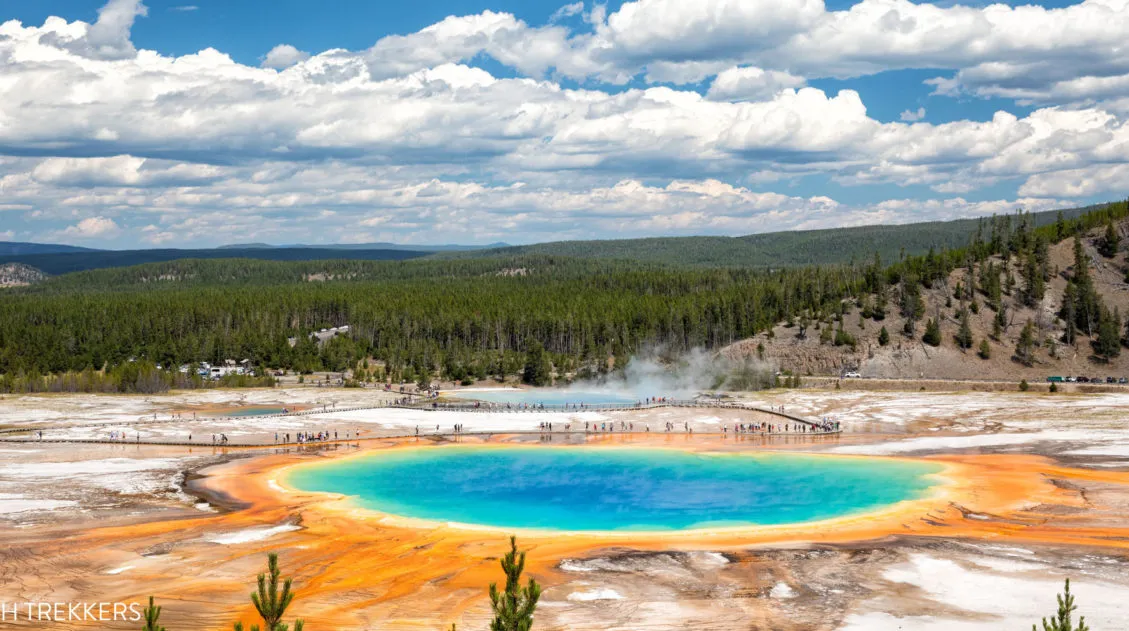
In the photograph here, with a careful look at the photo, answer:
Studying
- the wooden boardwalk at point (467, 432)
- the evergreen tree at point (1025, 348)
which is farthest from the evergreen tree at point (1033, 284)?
the wooden boardwalk at point (467, 432)

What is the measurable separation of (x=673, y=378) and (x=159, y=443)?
5309 cm

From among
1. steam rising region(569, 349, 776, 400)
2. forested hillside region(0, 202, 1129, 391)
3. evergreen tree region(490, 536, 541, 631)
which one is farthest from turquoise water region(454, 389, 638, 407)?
evergreen tree region(490, 536, 541, 631)

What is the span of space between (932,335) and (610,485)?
210 ft

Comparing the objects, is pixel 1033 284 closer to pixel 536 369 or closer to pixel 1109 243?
pixel 1109 243

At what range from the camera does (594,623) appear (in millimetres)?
26844

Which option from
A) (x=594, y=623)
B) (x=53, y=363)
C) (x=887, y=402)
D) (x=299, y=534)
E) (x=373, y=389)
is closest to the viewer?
(x=594, y=623)

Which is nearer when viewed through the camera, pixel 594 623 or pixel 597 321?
pixel 594 623

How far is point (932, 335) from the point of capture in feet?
331

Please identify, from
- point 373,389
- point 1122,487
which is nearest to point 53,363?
point 373,389

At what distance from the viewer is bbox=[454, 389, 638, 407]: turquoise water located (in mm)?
85750

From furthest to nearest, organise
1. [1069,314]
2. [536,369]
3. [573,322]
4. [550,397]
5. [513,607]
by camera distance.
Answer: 1. [573,322]
2. [1069,314]
3. [536,369]
4. [550,397]
5. [513,607]

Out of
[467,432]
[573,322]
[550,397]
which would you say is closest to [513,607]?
[467,432]

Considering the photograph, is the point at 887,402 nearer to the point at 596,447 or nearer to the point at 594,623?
the point at 596,447

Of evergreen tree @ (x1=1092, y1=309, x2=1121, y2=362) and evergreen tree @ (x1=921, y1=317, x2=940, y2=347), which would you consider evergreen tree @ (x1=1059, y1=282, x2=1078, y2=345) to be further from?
evergreen tree @ (x1=921, y1=317, x2=940, y2=347)
